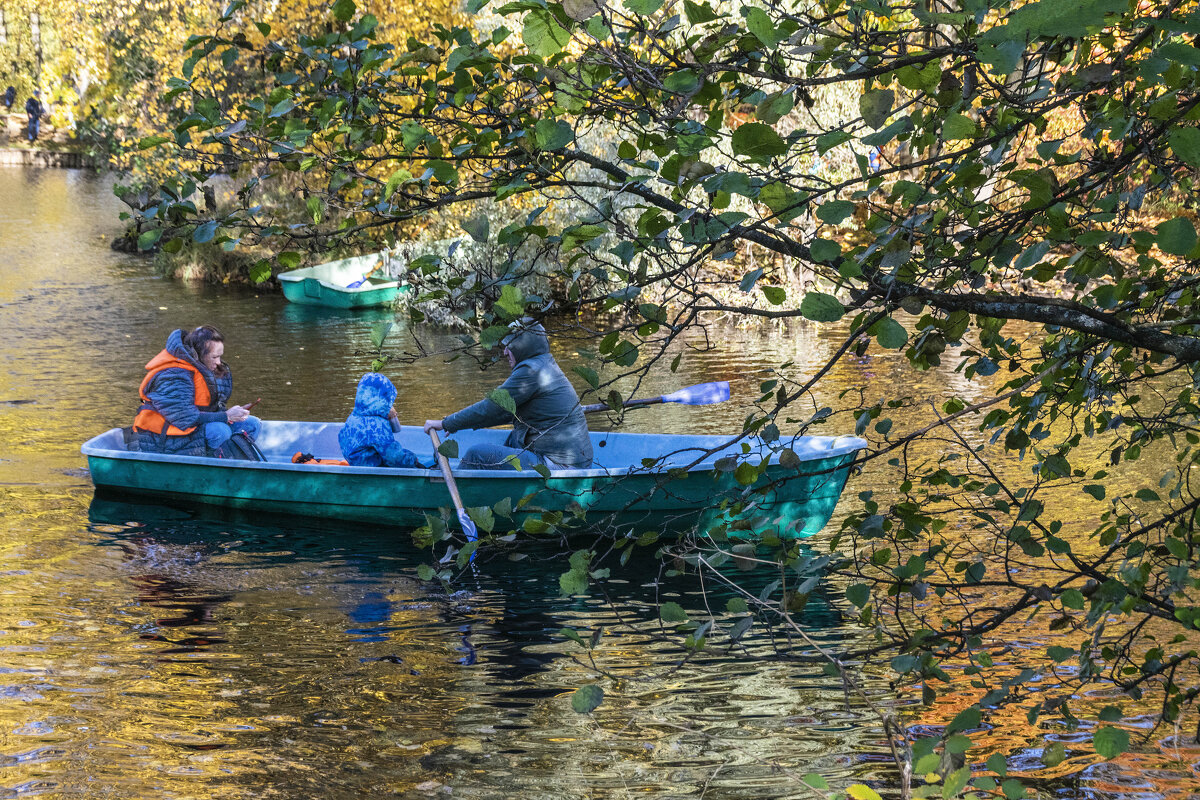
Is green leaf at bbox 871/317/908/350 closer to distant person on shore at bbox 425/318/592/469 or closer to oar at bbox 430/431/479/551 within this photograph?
oar at bbox 430/431/479/551

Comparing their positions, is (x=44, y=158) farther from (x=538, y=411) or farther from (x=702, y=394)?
(x=702, y=394)

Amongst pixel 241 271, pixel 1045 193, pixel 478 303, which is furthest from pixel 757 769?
pixel 241 271

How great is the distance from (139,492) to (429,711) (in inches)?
179

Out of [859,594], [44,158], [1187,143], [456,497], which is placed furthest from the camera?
[44,158]

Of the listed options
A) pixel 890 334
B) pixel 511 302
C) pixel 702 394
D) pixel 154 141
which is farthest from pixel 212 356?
pixel 890 334

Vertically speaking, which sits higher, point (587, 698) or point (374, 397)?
point (374, 397)

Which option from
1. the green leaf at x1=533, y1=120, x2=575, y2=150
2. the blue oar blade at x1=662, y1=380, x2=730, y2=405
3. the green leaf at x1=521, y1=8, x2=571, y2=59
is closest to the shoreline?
the blue oar blade at x1=662, y1=380, x2=730, y2=405

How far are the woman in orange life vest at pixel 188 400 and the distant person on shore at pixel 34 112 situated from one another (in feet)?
153

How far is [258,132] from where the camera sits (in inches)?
131

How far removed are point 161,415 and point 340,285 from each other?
10210 millimetres

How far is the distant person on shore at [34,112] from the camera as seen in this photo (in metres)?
49.3

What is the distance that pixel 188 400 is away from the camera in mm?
8797

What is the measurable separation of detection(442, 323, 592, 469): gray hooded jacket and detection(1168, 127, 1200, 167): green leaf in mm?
5730

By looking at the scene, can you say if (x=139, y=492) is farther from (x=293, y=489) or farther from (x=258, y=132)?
(x=258, y=132)
